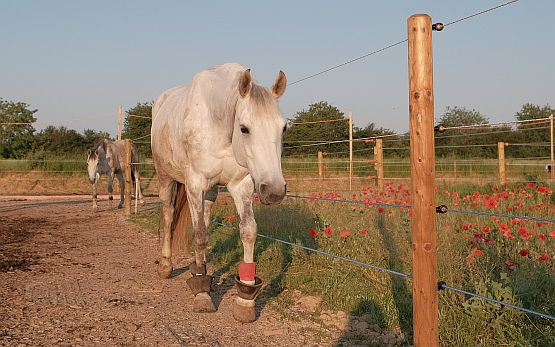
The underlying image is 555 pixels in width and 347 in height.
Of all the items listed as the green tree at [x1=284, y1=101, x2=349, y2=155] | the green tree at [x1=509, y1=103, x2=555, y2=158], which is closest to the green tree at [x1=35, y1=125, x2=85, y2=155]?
the green tree at [x1=284, y1=101, x2=349, y2=155]

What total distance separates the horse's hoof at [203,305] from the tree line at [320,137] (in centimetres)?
925

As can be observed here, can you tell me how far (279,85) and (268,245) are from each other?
3.04 m

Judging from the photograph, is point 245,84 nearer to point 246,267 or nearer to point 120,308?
point 246,267

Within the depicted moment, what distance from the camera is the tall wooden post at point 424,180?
2.73 m

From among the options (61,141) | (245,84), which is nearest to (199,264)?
(245,84)

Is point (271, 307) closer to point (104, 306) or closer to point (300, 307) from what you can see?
point (300, 307)

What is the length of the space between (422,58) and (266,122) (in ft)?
3.67

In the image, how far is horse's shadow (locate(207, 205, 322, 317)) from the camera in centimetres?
468

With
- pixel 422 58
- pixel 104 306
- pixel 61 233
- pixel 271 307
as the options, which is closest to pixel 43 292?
pixel 104 306

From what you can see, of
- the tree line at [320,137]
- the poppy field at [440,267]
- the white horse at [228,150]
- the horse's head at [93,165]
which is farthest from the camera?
the tree line at [320,137]

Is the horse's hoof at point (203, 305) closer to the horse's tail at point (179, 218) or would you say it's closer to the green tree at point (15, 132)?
the horse's tail at point (179, 218)

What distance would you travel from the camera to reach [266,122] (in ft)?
11.1

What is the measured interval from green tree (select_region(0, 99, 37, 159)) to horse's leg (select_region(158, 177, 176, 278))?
26853 millimetres

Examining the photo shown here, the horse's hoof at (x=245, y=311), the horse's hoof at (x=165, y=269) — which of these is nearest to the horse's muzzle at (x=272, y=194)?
the horse's hoof at (x=245, y=311)
